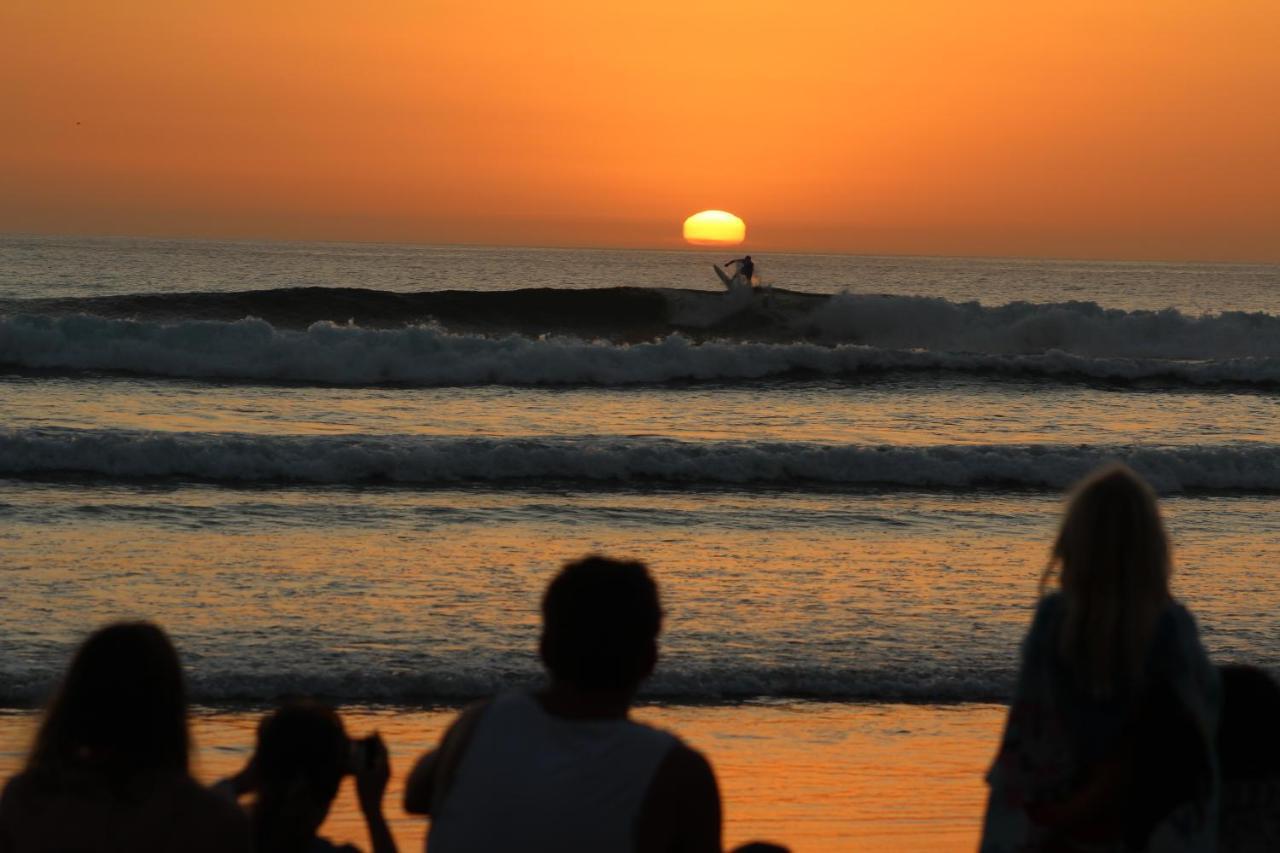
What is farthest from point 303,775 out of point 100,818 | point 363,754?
point 100,818

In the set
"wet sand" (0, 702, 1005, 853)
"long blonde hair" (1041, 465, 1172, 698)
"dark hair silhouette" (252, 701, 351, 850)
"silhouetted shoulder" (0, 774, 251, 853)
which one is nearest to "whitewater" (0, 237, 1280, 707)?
"wet sand" (0, 702, 1005, 853)

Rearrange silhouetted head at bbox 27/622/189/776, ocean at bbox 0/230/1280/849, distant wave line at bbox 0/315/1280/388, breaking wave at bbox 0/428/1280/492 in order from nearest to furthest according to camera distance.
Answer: silhouetted head at bbox 27/622/189/776 → ocean at bbox 0/230/1280/849 → breaking wave at bbox 0/428/1280/492 → distant wave line at bbox 0/315/1280/388

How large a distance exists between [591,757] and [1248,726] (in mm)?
1454

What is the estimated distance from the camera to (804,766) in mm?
6141

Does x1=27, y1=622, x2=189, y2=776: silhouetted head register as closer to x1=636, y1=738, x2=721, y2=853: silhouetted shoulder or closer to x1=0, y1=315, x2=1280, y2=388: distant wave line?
x1=636, y1=738, x2=721, y2=853: silhouetted shoulder

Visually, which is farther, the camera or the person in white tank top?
the camera

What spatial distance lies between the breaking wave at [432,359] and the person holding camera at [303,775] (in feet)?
61.0

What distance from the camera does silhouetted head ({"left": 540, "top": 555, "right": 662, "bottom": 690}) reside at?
2.52 m

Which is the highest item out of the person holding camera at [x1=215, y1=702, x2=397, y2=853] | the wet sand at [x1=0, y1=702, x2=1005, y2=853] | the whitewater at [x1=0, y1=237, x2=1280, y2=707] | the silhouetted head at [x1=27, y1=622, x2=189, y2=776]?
the silhouetted head at [x1=27, y1=622, x2=189, y2=776]

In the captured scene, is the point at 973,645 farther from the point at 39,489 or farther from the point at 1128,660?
the point at 39,489

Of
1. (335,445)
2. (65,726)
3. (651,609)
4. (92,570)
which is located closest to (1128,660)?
(651,609)

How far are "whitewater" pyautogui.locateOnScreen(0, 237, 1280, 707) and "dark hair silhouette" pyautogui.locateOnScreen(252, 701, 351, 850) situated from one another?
377 centimetres

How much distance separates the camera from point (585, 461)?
14.7 m

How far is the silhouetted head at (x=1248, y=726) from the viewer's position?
3.10 meters
